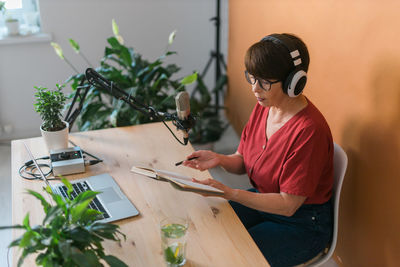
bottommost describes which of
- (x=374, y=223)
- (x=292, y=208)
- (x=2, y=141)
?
(x=2, y=141)

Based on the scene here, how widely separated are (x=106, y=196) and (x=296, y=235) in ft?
2.40

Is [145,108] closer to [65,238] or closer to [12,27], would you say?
[65,238]

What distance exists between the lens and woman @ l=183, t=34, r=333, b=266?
1.57 m

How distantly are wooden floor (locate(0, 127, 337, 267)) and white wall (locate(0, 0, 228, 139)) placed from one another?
1.39 feet

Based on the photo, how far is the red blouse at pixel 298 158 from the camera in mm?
1578

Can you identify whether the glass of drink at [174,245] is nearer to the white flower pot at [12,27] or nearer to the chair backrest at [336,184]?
the chair backrest at [336,184]

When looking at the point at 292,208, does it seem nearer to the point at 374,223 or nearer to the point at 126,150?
the point at 374,223

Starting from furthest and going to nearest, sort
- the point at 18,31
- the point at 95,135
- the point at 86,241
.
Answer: the point at 18,31
the point at 95,135
the point at 86,241

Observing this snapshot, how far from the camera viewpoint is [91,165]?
1843 millimetres

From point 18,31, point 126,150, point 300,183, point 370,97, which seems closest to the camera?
point 300,183

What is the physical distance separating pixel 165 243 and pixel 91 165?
70cm

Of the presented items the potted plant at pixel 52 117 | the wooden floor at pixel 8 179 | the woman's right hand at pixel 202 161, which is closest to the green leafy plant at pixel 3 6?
the wooden floor at pixel 8 179

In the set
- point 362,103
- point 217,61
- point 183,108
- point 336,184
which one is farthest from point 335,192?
point 217,61

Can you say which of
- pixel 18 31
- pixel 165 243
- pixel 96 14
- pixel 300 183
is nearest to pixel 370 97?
pixel 300 183
